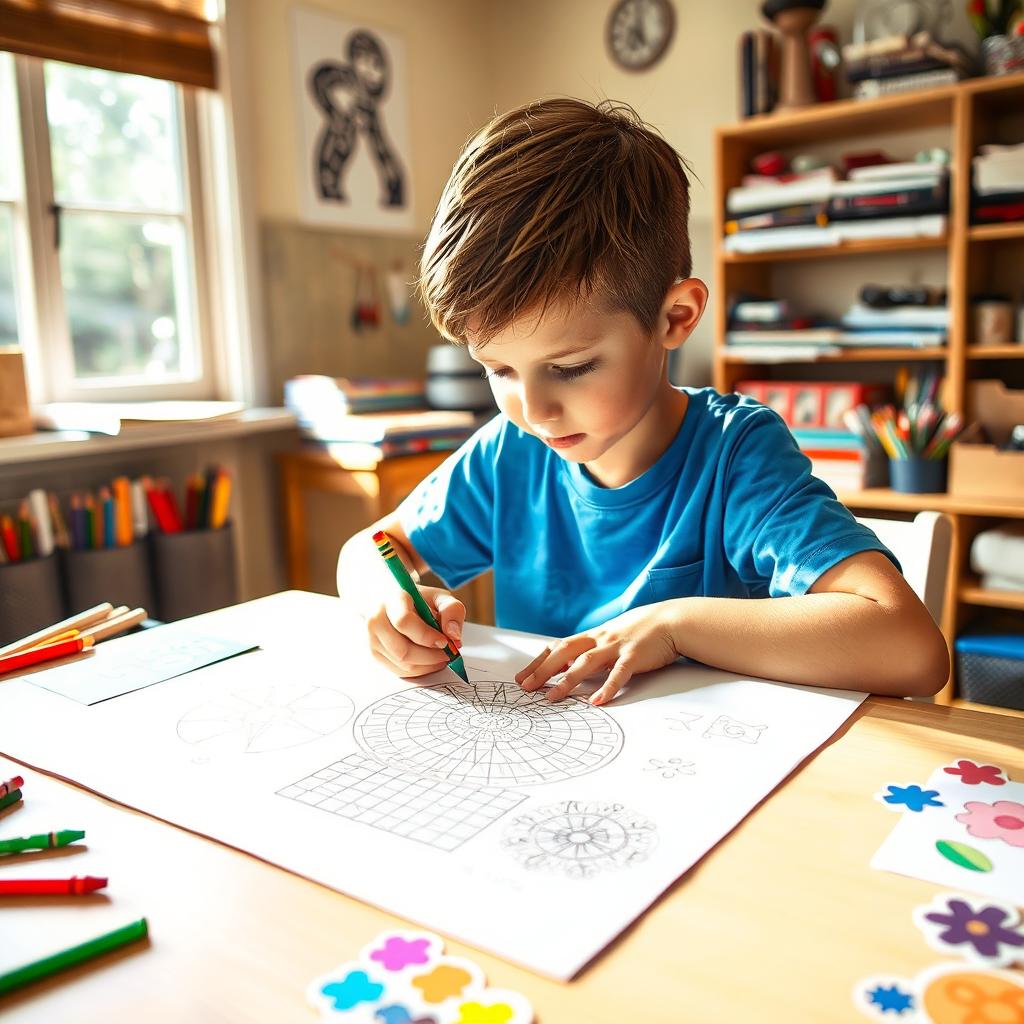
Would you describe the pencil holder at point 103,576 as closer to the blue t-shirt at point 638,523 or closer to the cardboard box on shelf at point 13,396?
the cardboard box on shelf at point 13,396

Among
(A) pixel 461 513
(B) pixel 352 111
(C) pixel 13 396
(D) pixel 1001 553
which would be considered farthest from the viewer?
(B) pixel 352 111

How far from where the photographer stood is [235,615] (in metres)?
1.10

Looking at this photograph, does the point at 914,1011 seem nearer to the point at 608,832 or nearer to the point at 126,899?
the point at 608,832

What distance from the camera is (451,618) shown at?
0.91 meters

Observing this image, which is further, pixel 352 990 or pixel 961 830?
pixel 961 830

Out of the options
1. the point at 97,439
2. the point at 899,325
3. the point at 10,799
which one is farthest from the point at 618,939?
the point at 899,325

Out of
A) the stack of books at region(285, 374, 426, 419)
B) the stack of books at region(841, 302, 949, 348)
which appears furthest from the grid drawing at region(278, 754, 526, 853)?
the stack of books at region(841, 302, 949, 348)

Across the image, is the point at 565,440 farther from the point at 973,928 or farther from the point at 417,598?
the point at 973,928

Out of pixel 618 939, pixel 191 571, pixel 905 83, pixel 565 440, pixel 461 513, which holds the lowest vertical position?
pixel 191 571

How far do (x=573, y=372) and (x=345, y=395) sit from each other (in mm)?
1457

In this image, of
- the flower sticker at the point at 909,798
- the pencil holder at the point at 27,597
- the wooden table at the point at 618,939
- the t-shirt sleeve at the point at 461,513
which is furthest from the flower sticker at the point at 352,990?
the pencil holder at the point at 27,597

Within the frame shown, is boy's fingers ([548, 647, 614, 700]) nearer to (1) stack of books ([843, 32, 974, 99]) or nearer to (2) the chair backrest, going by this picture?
(2) the chair backrest

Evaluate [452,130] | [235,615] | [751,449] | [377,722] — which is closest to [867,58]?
[452,130]

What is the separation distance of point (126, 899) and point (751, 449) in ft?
2.45
